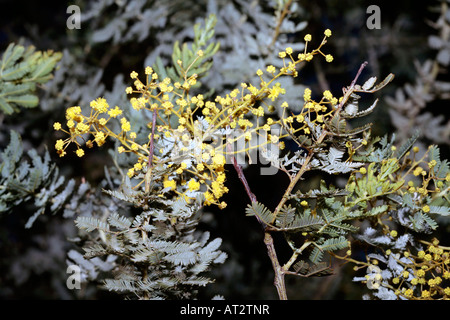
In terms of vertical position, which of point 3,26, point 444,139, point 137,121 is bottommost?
point 444,139

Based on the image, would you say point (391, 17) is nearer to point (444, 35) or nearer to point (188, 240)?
point (444, 35)

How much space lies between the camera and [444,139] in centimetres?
103

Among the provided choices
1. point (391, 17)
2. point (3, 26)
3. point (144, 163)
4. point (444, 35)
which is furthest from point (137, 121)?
point (391, 17)

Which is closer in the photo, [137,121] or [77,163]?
[137,121]

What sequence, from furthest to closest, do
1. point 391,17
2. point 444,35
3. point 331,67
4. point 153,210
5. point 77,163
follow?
point 391,17
point 331,67
point 77,163
point 444,35
point 153,210

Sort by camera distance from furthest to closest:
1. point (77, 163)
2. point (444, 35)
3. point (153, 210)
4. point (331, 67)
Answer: point (331, 67), point (77, 163), point (444, 35), point (153, 210)

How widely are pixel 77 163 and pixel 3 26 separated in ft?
1.61

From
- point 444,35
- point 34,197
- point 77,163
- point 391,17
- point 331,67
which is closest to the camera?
point 34,197

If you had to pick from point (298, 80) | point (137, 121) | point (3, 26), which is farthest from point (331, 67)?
point (3, 26)

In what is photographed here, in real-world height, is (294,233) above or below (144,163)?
below

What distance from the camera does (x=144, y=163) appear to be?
54cm

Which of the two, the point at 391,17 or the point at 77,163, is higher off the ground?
the point at 391,17
